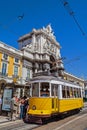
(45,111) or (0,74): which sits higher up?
(0,74)

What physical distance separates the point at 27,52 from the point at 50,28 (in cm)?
1575

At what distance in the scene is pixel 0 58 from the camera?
30.9 meters

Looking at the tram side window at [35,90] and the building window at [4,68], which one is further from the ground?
the building window at [4,68]

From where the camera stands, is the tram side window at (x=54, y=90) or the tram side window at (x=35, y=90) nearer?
the tram side window at (x=35, y=90)

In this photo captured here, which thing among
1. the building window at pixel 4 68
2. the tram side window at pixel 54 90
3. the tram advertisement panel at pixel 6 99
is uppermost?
the building window at pixel 4 68

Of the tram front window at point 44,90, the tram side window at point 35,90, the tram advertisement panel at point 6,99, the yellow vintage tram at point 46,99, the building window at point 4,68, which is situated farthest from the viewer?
the building window at point 4,68

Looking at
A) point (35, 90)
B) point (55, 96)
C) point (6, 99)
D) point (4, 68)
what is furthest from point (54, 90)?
point (4, 68)

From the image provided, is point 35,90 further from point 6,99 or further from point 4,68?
point 4,68

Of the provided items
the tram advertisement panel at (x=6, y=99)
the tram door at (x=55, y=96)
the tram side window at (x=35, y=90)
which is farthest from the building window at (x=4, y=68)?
the tram door at (x=55, y=96)

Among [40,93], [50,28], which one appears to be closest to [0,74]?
[40,93]

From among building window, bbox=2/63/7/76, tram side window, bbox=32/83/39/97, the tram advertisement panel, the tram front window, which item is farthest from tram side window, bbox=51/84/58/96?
building window, bbox=2/63/7/76

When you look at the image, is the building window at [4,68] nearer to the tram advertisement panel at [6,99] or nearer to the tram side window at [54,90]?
the tram advertisement panel at [6,99]

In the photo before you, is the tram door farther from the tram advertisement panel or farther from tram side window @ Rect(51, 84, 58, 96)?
the tram advertisement panel

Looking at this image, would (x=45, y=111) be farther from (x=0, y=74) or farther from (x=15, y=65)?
(x=15, y=65)
